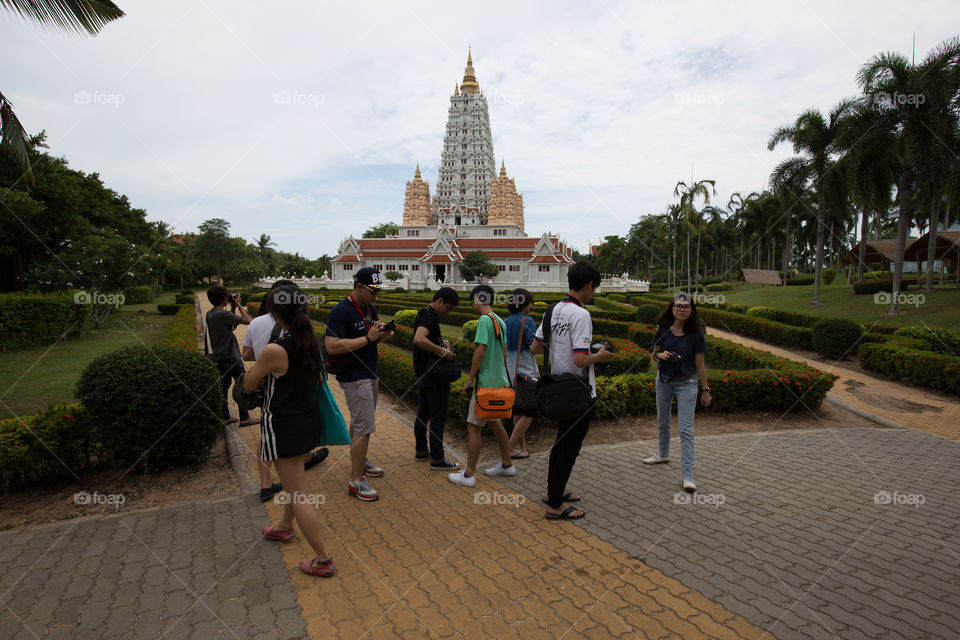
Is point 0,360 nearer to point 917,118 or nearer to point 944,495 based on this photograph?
point 944,495

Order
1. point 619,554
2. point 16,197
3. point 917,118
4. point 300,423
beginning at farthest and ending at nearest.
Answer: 1. point 917,118
2. point 16,197
3. point 619,554
4. point 300,423

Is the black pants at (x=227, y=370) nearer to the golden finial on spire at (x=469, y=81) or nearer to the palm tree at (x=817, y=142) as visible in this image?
the palm tree at (x=817, y=142)

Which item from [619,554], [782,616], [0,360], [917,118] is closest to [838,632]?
[782,616]

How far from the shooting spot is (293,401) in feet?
10.8

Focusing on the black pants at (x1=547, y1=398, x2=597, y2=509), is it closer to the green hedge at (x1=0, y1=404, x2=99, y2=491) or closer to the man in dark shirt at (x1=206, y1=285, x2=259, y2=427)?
the man in dark shirt at (x1=206, y1=285, x2=259, y2=427)

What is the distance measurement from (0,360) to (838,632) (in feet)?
52.4

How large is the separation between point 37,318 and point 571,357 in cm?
1636

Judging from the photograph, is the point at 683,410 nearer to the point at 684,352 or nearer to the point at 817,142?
the point at 684,352

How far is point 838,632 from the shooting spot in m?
2.89

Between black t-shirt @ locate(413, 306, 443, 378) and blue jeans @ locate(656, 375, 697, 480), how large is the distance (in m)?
2.63

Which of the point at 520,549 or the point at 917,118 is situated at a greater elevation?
the point at 917,118
